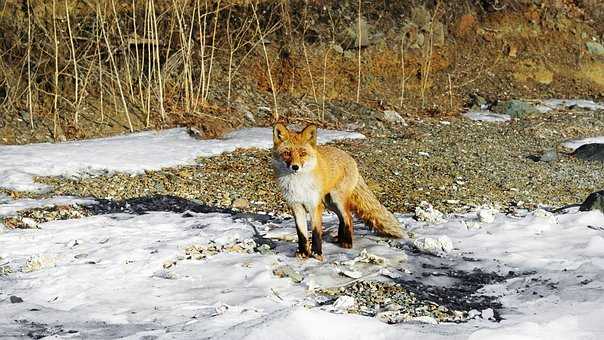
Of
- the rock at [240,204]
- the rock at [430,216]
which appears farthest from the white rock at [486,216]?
the rock at [240,204]

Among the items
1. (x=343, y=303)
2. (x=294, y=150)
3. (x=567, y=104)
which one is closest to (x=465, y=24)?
(x=567, y=104)

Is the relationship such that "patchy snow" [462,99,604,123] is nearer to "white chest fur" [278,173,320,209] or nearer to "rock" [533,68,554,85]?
"rock" [533,68,554,85]

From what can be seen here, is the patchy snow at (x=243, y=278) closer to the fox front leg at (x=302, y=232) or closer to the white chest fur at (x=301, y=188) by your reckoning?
the fox front leg at (x=302, y=232)

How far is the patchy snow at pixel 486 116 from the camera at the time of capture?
1555 centimetres

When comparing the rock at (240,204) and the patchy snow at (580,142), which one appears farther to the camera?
the patchy snow at (580,142)

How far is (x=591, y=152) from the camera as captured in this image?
1202 centimetres

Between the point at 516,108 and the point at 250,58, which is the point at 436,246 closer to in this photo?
the point at 250,58

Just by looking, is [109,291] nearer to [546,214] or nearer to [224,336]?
[224,336]

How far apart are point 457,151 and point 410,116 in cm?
350

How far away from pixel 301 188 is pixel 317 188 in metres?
0.13

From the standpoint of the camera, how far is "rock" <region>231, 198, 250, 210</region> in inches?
331

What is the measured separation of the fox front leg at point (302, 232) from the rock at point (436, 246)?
100cm

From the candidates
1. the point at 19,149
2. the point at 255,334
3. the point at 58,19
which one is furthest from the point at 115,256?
the point at 58,19

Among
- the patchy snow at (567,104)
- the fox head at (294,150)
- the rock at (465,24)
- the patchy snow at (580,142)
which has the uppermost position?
the rock at (465,24)
